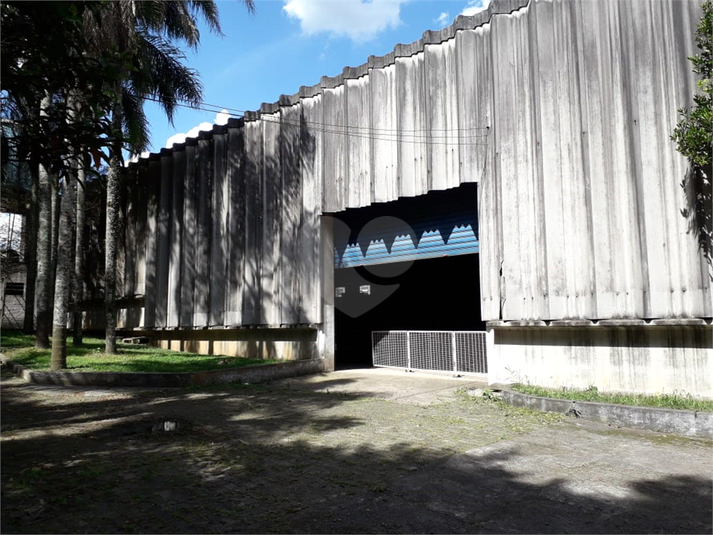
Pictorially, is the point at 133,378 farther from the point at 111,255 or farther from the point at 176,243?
the point at 176,243

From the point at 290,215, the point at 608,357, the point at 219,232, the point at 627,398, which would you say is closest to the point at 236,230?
the point at 219,232

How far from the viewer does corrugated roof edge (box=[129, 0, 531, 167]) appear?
37.0 feet

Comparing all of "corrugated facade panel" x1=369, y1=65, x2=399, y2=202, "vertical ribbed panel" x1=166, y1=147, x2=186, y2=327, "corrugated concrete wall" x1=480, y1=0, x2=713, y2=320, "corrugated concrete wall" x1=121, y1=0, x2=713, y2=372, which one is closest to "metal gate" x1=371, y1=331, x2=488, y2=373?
"corrugated concrete wall" x1=121, y1=0, x2=713, y2=372

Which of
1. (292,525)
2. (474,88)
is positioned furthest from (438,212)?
(292,525)

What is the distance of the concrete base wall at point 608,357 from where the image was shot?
8648 millimetres

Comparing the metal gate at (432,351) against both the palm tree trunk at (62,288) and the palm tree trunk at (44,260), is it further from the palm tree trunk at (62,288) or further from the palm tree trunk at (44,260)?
the palm tree trunk at (44,260)

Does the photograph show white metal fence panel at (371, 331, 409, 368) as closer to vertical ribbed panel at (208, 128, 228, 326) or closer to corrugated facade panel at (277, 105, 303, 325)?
corrugated facade panel at (277, 105, 303, 325)

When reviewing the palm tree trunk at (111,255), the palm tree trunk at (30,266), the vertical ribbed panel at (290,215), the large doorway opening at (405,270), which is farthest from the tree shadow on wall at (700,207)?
the palm tree trunk at (30,266)

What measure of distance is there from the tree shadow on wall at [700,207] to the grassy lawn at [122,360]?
995cm

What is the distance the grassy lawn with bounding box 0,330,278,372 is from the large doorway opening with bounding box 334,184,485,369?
13.0 ft

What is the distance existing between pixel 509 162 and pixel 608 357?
14.0 ft

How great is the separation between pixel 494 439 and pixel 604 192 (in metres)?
5.13

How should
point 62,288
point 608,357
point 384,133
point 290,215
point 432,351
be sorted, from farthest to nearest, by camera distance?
point 290,215, point 432,351, point 384,133, point 62,288, point 608,357

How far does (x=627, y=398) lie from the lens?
8.77 metres
